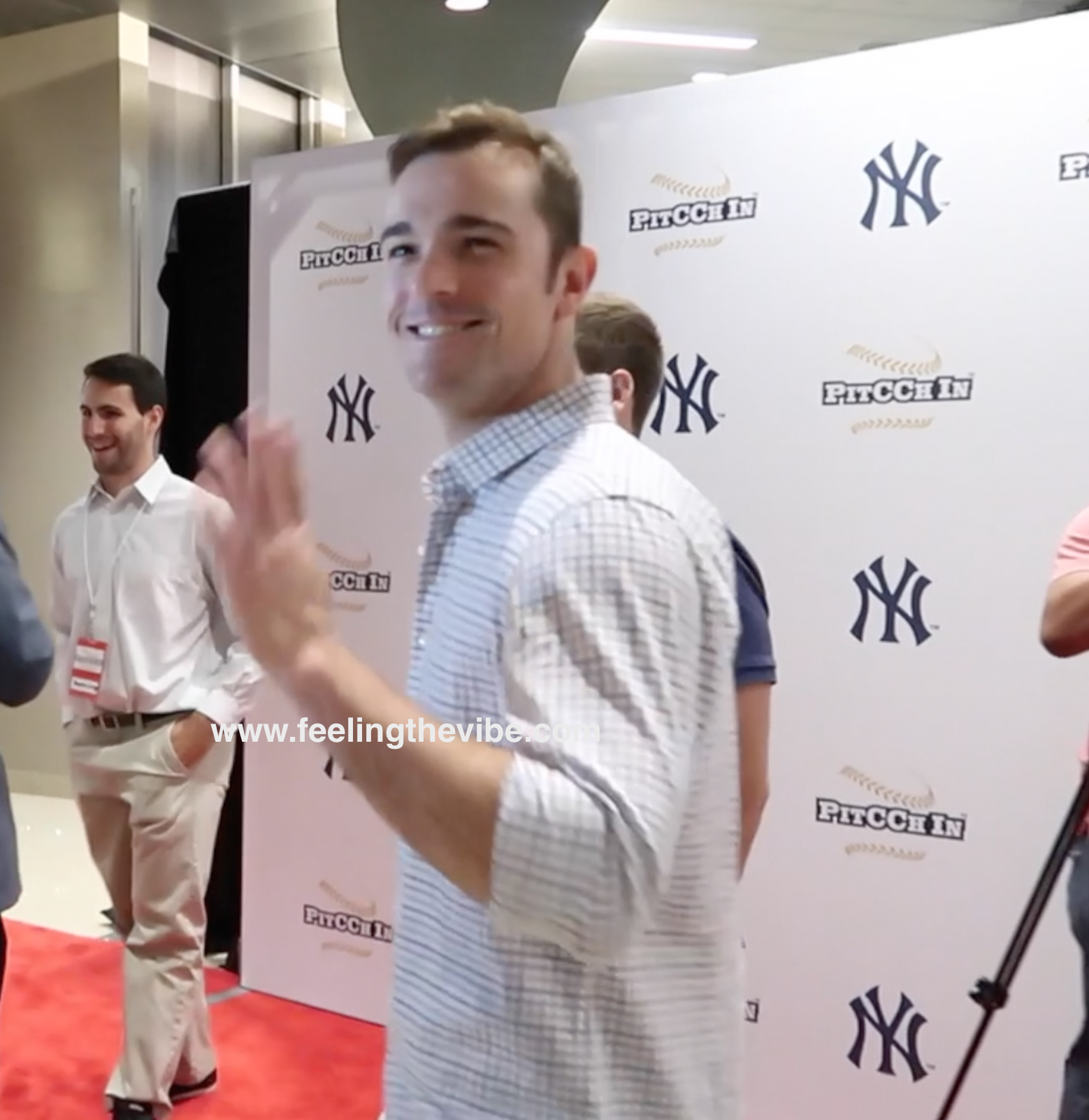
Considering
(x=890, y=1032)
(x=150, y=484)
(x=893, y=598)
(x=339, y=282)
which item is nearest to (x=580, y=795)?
(x=893, y=598)

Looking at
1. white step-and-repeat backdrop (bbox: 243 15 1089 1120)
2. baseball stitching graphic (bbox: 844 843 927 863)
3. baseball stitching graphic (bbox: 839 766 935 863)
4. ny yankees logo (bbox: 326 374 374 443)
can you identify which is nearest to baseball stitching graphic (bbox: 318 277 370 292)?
ny yankees logo (bbox: 326 374 374 443)

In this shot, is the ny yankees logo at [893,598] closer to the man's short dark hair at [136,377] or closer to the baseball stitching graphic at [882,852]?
the baseball stitching graphic at [882,852]

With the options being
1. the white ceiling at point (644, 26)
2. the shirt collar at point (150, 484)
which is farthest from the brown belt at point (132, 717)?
the white ceiling at point (644, 26)

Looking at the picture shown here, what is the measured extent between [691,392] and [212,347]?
1.91 metres

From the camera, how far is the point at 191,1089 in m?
2.72

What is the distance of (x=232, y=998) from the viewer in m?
3.32

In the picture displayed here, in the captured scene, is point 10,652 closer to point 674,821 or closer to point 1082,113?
point 674,821

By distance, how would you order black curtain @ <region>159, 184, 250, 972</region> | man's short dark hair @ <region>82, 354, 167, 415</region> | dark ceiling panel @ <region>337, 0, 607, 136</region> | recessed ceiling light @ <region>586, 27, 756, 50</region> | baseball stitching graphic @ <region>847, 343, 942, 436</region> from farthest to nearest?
recessed ceiling light @ <region>586, 27, 756, 50</region>
black curtain @ <region>159, 184, 250, 972</region>
dark ceiling panel @ <region>337, 0, 607, 136</region>
man's short dark hair @ <region>82, 354, 167, 415</region>
baseball stitching graphic @ <region>847, 343, 942, 436</region>

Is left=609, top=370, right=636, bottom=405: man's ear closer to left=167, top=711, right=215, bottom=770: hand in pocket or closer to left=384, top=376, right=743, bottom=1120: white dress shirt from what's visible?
left=384, top=376, right=743, bottom=1120: white dress shirt

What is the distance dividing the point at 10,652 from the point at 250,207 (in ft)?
6.76

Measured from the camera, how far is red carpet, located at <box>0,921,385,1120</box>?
2670mm

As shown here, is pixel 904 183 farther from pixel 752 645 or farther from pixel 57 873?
pixel 57 873

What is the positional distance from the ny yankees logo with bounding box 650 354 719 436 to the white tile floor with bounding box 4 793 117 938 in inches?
86.4

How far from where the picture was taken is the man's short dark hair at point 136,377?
276 centimetres
